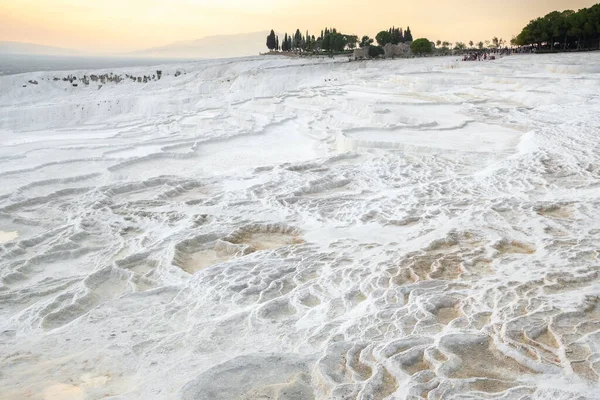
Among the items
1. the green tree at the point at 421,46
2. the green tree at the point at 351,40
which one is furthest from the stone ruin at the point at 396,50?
the green tree at the point at 351,40

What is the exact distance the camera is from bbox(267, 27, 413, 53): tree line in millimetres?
56719

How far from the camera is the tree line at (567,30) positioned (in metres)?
35.2

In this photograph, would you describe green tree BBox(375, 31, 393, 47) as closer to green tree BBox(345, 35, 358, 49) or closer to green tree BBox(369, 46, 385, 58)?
green tree BBox(345, 35, 358, 49)

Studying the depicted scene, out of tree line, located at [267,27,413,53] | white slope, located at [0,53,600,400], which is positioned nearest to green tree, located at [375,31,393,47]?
tree line, located at [267,27,413,53]

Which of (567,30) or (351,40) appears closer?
(567,30)

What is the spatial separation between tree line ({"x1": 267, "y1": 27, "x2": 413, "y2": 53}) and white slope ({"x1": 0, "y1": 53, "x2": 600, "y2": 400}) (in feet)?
156

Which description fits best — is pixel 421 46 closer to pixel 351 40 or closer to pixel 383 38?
A: pixel 383 38

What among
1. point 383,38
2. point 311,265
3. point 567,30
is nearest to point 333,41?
point 383,38

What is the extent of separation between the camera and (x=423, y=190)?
22.8ft

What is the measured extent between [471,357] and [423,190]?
3.89 m

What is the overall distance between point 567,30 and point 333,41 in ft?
83.8

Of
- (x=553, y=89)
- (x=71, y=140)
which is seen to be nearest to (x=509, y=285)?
(x=71, y=140)

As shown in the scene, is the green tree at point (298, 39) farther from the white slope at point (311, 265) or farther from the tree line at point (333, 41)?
the white slope at point (311, 265)

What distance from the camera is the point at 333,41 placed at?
5647cm
